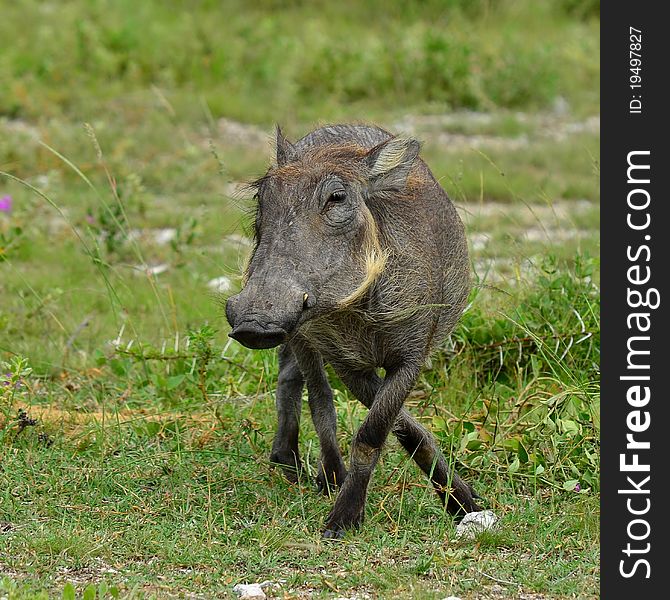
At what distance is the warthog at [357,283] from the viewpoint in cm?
402

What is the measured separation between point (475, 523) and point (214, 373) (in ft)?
5.83

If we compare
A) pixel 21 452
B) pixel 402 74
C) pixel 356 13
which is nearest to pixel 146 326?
pixel 21 452

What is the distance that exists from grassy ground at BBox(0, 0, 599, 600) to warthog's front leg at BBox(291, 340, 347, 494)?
150 mm

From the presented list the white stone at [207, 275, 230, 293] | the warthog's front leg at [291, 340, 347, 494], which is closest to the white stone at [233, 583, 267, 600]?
the warthog's front leg at [291, 340, 347, 494]

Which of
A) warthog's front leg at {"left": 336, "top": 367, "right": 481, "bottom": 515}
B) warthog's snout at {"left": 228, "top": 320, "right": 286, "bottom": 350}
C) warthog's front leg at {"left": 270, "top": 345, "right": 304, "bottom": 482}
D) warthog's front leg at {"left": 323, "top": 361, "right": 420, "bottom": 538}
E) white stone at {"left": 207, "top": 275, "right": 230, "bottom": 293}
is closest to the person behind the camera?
warthog's snout at {"left": 228, "top": 320, "right": 286, "bottom": 350}

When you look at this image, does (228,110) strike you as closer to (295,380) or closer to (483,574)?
(295,380)

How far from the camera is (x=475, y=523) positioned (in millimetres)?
4496

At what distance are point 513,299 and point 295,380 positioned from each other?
1471 millimetres

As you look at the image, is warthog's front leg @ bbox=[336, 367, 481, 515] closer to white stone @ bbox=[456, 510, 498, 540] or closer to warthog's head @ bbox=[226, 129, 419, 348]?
white stone @ bbox=[456, 510, 498, 540]

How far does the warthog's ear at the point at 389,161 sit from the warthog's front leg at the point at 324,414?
2.32 ft

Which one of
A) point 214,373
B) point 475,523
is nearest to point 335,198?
point 475,523

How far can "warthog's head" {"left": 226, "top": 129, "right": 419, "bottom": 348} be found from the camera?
12.7 ft

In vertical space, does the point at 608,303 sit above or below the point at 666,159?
below

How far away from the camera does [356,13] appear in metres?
13.3
